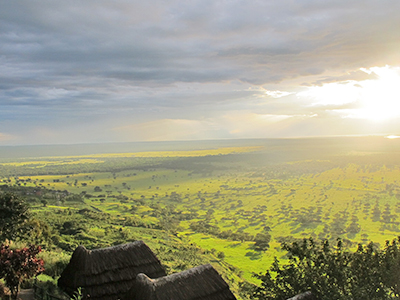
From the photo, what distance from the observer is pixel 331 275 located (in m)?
19.2

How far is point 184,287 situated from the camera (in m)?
15.7

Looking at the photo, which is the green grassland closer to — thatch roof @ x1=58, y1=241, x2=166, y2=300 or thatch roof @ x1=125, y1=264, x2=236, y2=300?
thatch roof @ x1=58, y1=241, x2=166, y2=300

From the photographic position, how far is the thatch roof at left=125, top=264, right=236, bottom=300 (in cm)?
1491

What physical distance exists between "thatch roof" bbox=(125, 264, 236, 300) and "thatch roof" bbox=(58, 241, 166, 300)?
10.3ft

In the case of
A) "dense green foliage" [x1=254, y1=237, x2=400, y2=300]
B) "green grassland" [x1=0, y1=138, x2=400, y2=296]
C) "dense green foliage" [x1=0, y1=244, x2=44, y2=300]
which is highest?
"dense green foliage" [x1=0, y1=244, x2=44, y2=300]

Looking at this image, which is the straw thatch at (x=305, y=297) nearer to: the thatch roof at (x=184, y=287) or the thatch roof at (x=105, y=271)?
the thatch roof at (x=184, y=287)

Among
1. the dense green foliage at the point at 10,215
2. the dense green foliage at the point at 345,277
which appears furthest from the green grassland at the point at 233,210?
the dense green foliage at the point at 345,277

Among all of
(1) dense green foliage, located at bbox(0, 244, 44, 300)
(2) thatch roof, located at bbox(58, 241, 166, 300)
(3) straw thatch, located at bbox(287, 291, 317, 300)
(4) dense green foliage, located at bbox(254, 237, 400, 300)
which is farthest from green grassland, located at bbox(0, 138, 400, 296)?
(3) straw thatch, located at bbox(287, 291, 317, 300)

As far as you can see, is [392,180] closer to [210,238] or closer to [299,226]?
[299,226]

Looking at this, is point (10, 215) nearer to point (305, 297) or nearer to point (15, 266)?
point (15, 266)

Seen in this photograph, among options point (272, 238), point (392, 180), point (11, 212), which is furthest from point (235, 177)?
point (11, 212)

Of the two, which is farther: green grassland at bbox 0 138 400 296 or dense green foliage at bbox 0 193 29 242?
green grassland at bbox 0 138 400 296

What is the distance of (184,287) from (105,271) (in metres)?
5.40

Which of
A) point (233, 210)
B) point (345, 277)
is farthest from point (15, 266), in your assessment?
point (233, 210)
